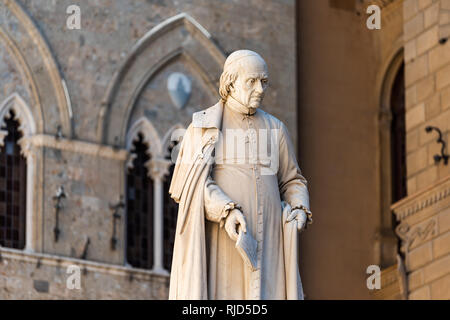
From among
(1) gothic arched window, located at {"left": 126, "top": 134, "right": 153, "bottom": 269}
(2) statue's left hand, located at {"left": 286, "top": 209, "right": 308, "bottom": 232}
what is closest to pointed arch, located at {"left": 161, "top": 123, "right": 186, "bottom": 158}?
(1) gothic arched window, located at {"left": 126, "top": 134, "right": 153, "bottom": 269}

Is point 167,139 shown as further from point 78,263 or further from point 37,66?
point 78,263

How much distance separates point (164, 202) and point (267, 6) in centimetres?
301

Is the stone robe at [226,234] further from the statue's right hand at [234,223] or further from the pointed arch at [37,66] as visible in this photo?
the pointed arch at [37,66]

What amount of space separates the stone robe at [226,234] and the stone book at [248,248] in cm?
4

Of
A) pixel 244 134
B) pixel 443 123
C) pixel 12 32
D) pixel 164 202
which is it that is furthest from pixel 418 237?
pixel 244 134

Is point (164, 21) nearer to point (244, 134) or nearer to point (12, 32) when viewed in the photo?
point (12, 32)

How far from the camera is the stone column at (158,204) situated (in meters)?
20.5

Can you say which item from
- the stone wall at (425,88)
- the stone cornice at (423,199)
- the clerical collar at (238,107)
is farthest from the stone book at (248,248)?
the stone wall at (425,88)

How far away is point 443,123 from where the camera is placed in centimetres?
1773

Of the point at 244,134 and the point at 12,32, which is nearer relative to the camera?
the point at 244,134

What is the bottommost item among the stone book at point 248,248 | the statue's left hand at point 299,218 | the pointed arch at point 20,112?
the stone book at point 248,248

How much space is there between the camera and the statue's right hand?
32.4ft

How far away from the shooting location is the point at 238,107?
34.2 ft

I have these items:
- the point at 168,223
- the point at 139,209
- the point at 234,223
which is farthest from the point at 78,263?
the point at 234,223
